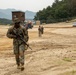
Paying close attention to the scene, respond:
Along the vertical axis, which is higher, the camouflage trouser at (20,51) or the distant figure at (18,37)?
the distant figure at (18,37)

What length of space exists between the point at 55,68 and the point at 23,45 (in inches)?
56.4

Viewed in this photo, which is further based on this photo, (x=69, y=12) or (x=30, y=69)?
(x=69, y=12)

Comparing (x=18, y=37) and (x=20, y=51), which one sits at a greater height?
(x=18, y=37)

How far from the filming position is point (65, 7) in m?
104

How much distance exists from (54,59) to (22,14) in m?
62.6

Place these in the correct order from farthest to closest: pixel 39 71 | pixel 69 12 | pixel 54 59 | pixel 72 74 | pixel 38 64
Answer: pixel 69 12, pixel 54 59, pixel 38 64, pixel 39 71, pixel 72 74

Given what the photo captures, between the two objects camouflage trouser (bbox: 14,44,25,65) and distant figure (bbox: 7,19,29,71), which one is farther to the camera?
distant figure (bbox: 7,19,29,71)

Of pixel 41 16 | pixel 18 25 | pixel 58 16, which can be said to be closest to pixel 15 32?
pixel 18 25

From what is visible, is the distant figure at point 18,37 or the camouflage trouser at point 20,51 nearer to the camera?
the camouflage trouser at point 20,51

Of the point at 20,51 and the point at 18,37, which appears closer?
the point at 20,51

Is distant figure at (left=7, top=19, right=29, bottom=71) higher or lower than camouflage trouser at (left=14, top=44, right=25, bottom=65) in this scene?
higher

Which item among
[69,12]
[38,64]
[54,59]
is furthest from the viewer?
[69,12]

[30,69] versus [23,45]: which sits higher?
[23,45]

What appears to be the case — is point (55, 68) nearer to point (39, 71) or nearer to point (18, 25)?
point (39, 71)
